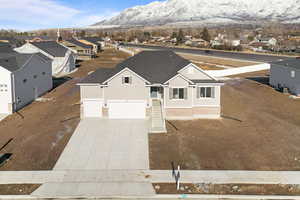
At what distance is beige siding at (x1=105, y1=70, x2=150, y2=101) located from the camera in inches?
1248

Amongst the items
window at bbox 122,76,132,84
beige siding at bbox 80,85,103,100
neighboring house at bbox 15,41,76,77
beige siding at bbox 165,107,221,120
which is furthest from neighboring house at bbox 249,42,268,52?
beige siding at bbox 80,85,103,100

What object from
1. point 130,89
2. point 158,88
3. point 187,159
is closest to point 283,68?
point 158,88

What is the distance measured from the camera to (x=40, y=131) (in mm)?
28281

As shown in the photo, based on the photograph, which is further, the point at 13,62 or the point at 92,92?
the point at 13,62

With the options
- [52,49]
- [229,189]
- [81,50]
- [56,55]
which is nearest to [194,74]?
[229,189]

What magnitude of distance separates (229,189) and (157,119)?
13.2 metres

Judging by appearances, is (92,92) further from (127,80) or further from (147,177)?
(147,177)

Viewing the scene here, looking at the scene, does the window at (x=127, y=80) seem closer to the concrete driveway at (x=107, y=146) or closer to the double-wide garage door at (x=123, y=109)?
the double-wide garage door at (x=123, y=109)

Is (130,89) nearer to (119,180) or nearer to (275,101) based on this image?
(119,180)

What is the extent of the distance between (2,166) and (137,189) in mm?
9567

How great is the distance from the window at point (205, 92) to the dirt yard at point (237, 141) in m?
2.64

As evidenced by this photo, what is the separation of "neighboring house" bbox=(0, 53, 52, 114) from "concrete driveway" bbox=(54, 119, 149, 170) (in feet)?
32.9

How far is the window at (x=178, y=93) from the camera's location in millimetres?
31516

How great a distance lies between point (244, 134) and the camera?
27359 mm
